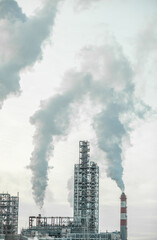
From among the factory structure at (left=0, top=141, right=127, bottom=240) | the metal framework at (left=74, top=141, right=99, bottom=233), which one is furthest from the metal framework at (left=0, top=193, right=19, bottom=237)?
the metal framework at (left=74, top=141, right=99, bottom=233)

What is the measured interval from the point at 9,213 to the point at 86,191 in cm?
1770

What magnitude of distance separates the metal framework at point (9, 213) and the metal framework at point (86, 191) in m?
13.8

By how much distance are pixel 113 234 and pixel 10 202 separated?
26185mm

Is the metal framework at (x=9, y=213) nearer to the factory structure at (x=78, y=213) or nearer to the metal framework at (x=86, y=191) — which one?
the factory structure at (x=78, y=213)

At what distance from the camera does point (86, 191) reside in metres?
102

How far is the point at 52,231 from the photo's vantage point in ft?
306

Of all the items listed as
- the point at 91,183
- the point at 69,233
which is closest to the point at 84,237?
the point at 69,233

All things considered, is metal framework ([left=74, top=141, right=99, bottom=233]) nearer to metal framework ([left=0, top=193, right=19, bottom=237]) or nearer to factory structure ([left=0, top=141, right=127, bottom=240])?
factory structure ([left=0, top=141, right=127, bottom=240])

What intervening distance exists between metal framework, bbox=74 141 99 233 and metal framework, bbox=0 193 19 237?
1379 cm

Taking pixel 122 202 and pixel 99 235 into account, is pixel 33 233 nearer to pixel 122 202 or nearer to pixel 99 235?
pixel 99 235

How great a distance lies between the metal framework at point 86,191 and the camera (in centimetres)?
10075

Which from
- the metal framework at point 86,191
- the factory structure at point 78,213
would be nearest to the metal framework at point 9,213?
the factory structure at point 78,213

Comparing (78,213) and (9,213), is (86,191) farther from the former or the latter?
(9,213)

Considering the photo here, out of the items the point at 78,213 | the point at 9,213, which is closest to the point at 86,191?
the point at 78,213
